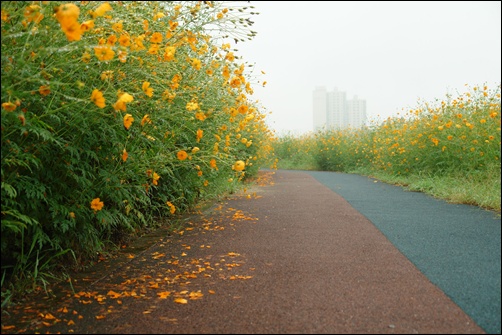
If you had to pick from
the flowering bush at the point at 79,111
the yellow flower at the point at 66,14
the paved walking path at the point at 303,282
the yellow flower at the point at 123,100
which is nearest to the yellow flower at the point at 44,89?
the flowering bush at the point at 79,111

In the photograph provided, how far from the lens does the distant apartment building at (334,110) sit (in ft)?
64.8

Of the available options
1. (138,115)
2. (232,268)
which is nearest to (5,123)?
A: (138,115)

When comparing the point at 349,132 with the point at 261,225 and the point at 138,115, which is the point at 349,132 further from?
the point at 138,115

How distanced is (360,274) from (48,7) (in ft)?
8.14

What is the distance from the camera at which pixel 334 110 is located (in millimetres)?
20953

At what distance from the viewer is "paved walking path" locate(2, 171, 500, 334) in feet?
7.27

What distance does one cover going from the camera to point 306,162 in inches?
818

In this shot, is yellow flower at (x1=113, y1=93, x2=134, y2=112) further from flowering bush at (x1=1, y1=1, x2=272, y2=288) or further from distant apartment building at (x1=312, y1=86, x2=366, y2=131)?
distant apartment building at (x1=312, y1=86, x2=366, y2=131)

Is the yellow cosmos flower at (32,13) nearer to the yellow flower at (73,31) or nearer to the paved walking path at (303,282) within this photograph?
the yellow flower at (73,31)

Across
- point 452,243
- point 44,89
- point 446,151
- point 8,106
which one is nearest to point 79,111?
point 44,89

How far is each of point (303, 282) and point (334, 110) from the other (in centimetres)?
1875

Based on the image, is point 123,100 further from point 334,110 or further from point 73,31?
point 334,110

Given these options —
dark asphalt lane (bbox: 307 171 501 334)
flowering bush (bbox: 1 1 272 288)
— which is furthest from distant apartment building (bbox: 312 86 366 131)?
flowering bush (bbox: 1 1 272 288)

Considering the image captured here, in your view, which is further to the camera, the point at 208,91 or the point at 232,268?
the point at 208,91
